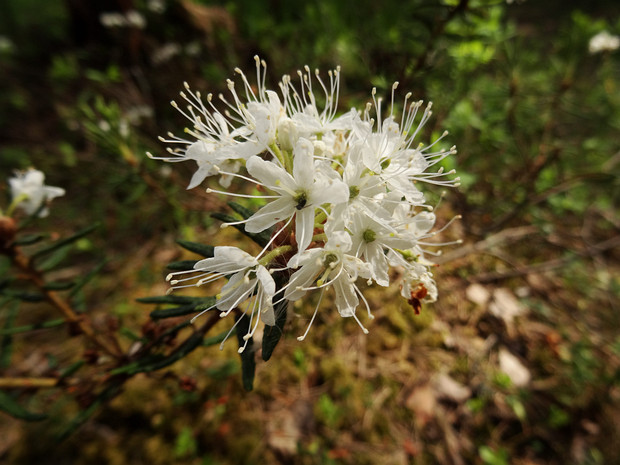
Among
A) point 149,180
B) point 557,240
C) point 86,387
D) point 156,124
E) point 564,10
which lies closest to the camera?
point 86,387

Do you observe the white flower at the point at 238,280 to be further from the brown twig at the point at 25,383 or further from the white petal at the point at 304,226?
the brown twig at the point at 25,383

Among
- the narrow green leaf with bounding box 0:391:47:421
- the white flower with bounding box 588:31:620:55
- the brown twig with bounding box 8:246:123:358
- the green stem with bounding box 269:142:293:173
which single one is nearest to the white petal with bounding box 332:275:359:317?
the green stem with bounding box 269:142:293:173

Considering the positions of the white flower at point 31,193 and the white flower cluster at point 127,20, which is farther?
the white flower cluster at point 127,20

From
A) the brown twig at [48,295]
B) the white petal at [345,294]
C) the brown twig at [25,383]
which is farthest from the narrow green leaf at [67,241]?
the white petal at [345,294]

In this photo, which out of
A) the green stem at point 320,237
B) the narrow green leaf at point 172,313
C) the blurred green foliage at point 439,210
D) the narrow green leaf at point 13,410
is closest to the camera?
the green stem at point 320,237

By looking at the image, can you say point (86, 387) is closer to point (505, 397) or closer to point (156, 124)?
point (505, 397)

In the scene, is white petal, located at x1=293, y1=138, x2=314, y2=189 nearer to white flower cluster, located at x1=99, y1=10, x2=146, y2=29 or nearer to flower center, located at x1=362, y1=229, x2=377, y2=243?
flower center, located at x1=362, y1=229, x2=377, y2=243

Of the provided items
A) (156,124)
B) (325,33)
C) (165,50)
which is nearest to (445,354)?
(156,124)

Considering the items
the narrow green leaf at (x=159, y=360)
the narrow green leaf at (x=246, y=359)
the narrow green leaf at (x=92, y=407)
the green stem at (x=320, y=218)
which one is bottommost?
the narrow green leaf at (x=92, y=407)
